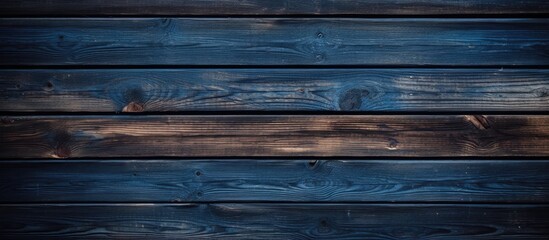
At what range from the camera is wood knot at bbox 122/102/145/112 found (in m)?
1.62

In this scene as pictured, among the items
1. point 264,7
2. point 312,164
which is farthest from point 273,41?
point 312,164

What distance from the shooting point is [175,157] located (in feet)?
5.40

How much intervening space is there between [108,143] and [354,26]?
0.85 meters

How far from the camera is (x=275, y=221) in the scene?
166 cm

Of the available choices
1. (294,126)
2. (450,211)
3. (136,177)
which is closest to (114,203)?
(136,177)

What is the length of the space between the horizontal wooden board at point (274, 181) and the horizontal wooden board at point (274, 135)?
0.11 feet

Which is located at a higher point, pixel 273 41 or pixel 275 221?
pixel 273 41

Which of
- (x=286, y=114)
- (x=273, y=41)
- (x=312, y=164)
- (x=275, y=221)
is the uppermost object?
(x=273, y=41)

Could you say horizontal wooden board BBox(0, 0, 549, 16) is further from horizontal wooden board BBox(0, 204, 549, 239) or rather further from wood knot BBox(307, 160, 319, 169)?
horizontal wooden board BBox(0, 204, 549, 239)

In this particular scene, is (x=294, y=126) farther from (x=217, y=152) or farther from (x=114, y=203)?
(x=114, y=203)

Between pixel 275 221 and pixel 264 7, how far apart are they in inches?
26.4

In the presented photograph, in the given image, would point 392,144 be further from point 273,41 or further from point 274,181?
point 273,41

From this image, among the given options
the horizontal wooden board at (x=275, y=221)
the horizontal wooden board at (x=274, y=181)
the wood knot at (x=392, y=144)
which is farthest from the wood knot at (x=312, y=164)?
the wood knot at (x=392, y=144)

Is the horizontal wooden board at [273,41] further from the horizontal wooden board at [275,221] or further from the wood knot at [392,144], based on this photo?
the horizontal wooden board at [275,221]
